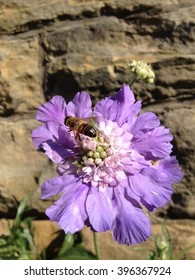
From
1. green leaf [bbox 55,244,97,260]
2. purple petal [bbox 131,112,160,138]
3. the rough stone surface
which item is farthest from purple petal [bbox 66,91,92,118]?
green leaf [bbox 55,244,97,260]

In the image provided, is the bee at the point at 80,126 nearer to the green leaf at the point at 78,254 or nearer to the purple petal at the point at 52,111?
the purple petal at the point at 52,111

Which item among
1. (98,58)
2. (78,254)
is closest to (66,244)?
(78,254)

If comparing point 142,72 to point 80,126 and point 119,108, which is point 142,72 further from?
point 80,126

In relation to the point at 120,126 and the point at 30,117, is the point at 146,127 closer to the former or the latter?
the point at 120,126

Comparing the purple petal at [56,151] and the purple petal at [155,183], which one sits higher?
the purple petal at [56,151]

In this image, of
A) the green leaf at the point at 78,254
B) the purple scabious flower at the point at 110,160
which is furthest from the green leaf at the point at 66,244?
the purple scabious flower at the point at 110,160

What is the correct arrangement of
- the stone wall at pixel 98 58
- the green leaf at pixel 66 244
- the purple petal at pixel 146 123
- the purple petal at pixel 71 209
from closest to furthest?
the purple petal at pixel 71 209 < the purple petal at pixel 146 123 < the stone wall at pixel 98 58 < the green leaf at pixel 66 244

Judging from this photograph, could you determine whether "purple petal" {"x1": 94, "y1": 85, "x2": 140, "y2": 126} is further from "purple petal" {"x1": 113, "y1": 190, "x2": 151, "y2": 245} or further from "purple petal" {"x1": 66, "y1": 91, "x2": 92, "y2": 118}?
"purple petal" {"x1": 113, "y1": 190, "x2": 151, "y2": 245}

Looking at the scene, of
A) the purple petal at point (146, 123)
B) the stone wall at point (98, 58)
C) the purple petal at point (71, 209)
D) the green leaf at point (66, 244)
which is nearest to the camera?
the purple petal at point (71, 209)
